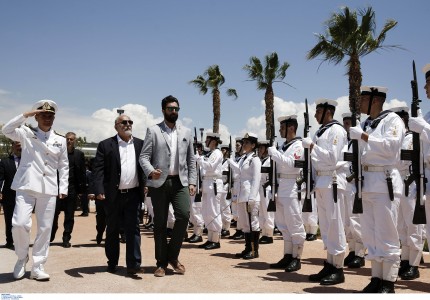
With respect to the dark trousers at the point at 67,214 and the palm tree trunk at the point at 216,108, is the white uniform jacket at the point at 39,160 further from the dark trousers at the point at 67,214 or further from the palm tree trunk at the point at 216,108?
the palm tree trunk at the point at 216,108

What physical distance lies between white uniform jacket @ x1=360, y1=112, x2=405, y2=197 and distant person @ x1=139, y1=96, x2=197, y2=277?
258 cm

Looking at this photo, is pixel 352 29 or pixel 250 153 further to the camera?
pixel 352 29

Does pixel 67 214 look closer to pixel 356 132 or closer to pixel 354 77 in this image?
pixel 356 132

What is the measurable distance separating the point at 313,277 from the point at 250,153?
164 inches

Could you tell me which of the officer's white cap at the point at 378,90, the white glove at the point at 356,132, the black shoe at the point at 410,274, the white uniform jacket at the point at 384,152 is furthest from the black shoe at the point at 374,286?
the officer's white cap at the point at 378,90

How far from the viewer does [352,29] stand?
19547 millimetres

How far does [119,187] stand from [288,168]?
8.77 feet

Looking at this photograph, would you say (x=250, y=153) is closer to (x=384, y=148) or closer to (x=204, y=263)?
(x=204, y=263)

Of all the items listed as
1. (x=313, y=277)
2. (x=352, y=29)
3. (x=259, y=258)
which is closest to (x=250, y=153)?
(x=259, y=258)

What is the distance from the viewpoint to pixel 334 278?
20.7 ft

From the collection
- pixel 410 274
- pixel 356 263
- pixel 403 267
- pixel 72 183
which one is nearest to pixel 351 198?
pixel 356 263

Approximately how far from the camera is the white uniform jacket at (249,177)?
361 inches

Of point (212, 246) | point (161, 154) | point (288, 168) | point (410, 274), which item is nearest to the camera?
point (410, 274)
